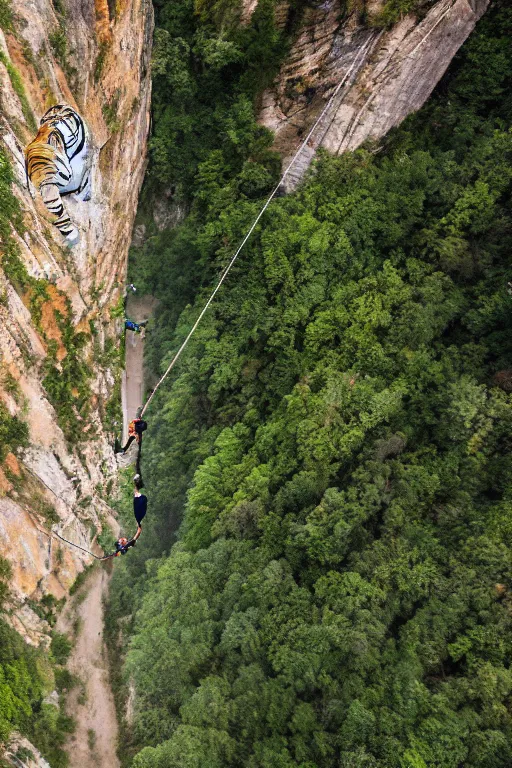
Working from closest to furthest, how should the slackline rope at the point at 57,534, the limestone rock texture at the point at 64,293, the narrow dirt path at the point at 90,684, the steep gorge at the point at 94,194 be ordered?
1. the limestone rock texture at the point at 64,293
2. the steep gorge at the point at 94,194
3. the narrow dirt path at the point at 90,684
4. the slackline rope at the point at 57,534

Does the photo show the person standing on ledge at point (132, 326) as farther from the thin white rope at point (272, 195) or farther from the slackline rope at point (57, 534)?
the slackline rope at point (57, 534)

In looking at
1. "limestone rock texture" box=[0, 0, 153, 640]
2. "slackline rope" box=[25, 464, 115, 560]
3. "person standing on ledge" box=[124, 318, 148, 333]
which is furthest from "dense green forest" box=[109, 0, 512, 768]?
"limestone rock texture" box=[0, 0, 153, 640]

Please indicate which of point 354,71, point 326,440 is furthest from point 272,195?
point 326,440

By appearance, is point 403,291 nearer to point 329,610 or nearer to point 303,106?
point 303,106

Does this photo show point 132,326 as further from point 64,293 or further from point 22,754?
point 22,754

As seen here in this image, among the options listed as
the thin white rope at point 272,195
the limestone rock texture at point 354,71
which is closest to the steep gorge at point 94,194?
the limestone rock texture at point 354,71

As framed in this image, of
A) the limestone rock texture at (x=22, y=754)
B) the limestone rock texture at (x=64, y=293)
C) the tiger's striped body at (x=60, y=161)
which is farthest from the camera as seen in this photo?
the tiger's striped body at (x=60, y=161)
